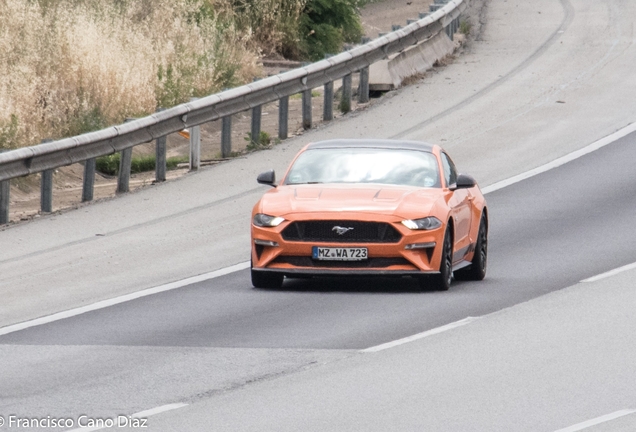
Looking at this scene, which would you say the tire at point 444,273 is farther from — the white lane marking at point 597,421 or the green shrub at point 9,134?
the green shrub at point 9,134

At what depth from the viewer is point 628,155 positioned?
2231 cm

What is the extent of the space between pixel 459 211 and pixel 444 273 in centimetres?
87

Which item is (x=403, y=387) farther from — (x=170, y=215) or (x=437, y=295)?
(x=170, y=215)

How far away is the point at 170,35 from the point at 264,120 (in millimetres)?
3024

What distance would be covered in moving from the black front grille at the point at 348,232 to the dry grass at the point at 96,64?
26.4 ft

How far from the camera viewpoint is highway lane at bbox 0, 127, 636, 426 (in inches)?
385

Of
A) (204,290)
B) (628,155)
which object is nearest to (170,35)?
(628,155)

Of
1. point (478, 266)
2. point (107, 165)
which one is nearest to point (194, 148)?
point (107, 165)

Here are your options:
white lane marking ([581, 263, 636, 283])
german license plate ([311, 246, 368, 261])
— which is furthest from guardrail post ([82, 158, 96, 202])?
white lane marking ([581, 263, 636, 283])

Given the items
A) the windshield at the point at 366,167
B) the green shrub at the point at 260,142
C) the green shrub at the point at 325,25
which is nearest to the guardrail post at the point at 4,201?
the windshield at the point at 366,167

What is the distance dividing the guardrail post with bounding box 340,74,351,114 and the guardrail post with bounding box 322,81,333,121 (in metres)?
0.73

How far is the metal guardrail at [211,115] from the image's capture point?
18.1 metres

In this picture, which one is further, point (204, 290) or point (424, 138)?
point (424, 138)

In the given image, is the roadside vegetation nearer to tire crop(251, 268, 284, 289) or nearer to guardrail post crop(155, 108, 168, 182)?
guardrail post crop(155, 108, 168, 182)
